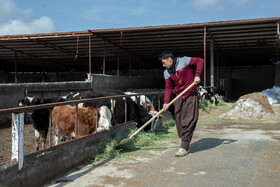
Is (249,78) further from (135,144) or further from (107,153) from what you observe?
(107,153)

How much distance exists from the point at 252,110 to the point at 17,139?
8.12 m

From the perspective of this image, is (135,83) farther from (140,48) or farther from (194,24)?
(194,24)

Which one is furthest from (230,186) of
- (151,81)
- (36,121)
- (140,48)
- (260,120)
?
(151,81)

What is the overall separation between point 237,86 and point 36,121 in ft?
71.1

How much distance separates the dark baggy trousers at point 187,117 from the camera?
4.66 meters

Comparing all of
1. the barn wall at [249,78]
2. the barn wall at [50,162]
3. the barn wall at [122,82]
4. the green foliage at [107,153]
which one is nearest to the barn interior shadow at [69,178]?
the barn wall at [50,162]

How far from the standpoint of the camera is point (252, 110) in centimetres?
927

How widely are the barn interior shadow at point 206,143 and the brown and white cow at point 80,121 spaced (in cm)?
169

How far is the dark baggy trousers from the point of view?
466 cm

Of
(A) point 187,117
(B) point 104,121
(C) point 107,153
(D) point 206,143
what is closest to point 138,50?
(D) point 206,143

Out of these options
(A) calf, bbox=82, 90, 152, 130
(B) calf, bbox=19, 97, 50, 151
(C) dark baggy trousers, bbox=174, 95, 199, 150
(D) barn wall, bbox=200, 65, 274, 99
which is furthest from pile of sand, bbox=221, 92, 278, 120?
(D) barn wall, bbox=200, 65, 274, 99

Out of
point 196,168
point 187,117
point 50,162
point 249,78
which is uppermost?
point 249,78

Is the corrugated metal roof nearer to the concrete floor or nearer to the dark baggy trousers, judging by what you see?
the concrete floor

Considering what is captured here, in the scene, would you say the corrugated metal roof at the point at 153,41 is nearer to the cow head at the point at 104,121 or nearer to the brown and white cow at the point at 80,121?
the brown and white cow at the point at 80,121
